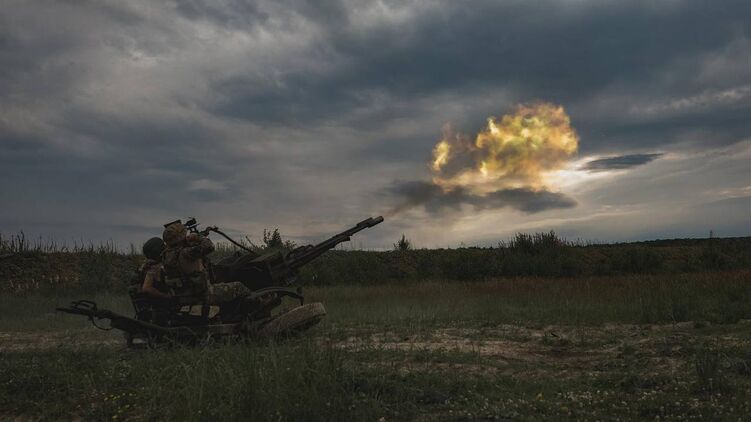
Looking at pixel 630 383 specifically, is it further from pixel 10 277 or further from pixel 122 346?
pixel 10 277

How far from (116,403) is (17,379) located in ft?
7.28

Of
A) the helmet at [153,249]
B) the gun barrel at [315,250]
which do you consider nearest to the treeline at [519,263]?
the gun barrel at [315,250]

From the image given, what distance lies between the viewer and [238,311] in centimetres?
1124

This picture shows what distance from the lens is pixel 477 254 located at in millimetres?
30719

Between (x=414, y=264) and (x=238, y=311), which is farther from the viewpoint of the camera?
(x=414, y=264)

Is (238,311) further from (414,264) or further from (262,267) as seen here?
(414,264)

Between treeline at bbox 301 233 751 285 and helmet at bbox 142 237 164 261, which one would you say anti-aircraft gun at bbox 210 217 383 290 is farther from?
treeline at bbox 301 233 751 285

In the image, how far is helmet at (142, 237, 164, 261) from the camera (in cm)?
1086

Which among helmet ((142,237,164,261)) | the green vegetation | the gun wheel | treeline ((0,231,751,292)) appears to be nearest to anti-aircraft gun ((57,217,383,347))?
the gun wheel

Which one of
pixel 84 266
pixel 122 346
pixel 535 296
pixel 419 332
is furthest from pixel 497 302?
pixel 84 266

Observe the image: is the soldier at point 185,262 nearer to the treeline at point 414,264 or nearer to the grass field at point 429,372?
the grass field at point 429,372

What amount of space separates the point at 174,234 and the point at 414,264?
21.8 m

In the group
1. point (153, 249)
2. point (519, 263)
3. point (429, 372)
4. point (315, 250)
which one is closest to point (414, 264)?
point (519, 263)

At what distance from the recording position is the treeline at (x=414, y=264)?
86.3 feet
